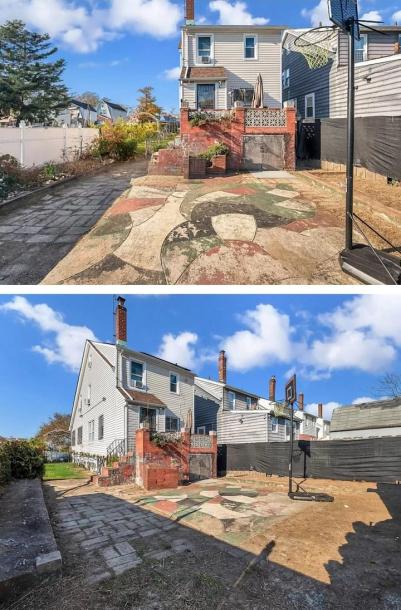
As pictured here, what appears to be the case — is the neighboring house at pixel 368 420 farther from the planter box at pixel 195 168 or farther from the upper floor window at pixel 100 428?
the planter box at pixel 195 168

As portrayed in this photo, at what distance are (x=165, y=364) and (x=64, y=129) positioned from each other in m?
12.9

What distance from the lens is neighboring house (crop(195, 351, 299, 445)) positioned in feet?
74.6

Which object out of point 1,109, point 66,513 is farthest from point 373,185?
point 1,109

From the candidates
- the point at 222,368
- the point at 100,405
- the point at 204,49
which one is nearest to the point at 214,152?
the point at 100,405

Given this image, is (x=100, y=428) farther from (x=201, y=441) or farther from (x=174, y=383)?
(x=201, y=441)

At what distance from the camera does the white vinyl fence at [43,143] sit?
1723 centimetres

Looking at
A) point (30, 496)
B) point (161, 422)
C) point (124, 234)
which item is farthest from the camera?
point (161, 422)

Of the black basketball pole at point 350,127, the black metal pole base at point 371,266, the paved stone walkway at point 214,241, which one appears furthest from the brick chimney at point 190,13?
the black metal pole base at point 371,266

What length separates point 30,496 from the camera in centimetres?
803

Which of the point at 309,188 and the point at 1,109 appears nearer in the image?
the point at 309,188

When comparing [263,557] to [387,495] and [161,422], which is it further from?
[161,422]

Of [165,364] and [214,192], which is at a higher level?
[214,192]

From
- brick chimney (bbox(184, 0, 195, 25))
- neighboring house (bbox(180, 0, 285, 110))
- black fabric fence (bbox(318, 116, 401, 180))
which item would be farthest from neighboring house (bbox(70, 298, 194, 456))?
brick chimney (bbox(184, 0, 195, 25))

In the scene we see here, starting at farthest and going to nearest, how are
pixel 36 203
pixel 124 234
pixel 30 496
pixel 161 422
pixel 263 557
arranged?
pixel 161 422
pixel 36 203
pixel 124 234
pixel 30 496
pixel 263 557
